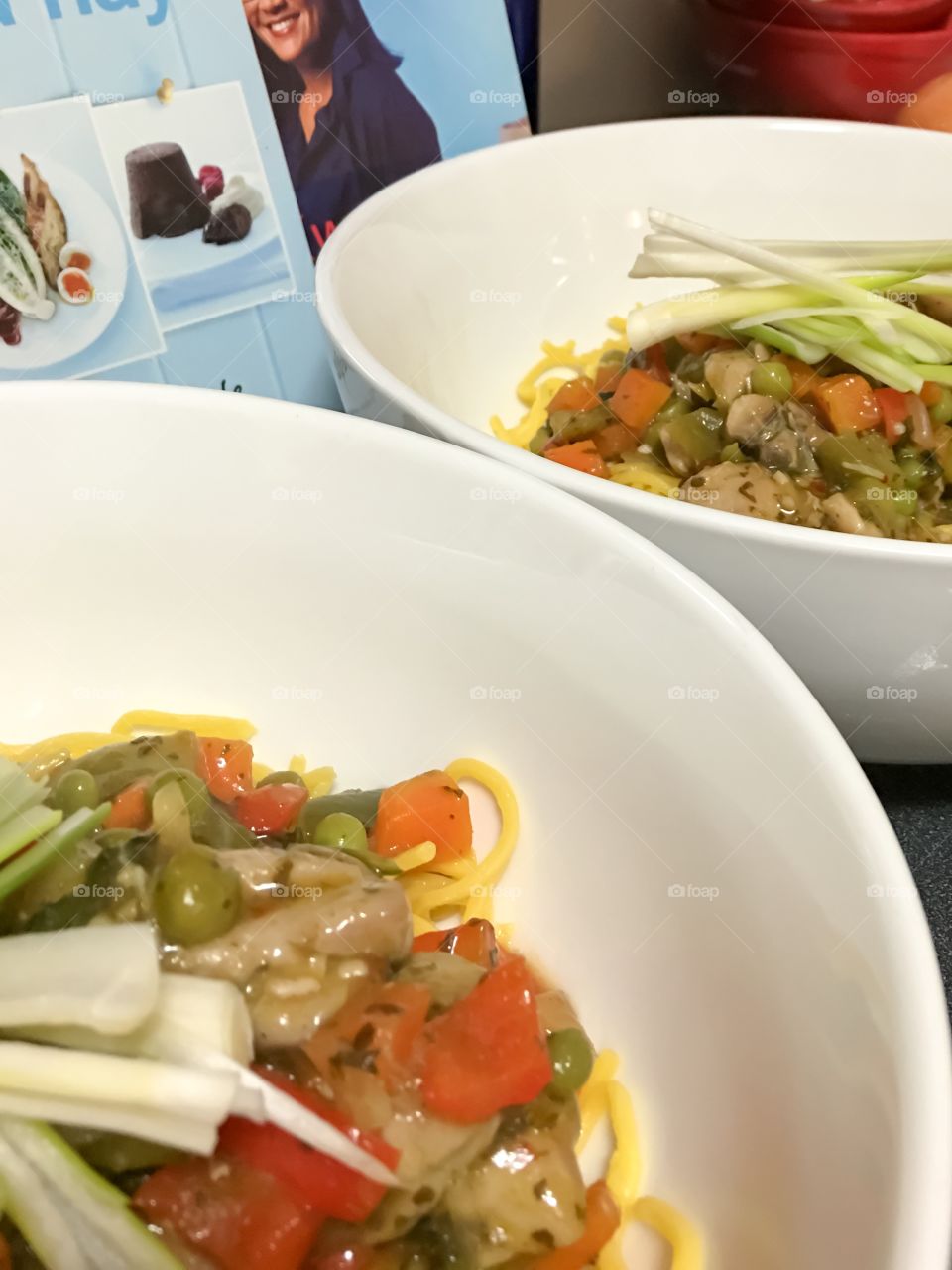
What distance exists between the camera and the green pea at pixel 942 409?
1.90 m

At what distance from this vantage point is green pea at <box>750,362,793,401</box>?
1881 mm

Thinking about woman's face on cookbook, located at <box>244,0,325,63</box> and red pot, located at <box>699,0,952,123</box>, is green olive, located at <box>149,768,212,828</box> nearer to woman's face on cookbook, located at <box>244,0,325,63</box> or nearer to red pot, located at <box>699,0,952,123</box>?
woman's face on cookbook, located at <box>244,0,325,63</box>

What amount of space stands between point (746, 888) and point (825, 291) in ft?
4.41

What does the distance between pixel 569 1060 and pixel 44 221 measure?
67.0 inches

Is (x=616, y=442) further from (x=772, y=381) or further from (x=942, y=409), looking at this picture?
(x=942, y=409)

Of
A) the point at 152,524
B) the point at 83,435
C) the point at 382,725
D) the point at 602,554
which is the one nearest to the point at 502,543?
the point at 602,554

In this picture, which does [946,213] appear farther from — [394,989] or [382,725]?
[394,989]

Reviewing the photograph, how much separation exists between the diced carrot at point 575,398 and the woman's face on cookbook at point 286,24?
2.74ft

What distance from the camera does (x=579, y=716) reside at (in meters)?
1.28

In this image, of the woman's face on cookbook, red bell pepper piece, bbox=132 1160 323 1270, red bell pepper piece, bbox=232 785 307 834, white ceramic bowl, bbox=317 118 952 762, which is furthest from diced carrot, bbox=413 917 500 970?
the woman's face on cookbook

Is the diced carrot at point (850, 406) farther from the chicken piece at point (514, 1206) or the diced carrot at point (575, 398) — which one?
the chicken piece at point (514, 1206)

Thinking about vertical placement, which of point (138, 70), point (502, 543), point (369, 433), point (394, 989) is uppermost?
point (138, 70)

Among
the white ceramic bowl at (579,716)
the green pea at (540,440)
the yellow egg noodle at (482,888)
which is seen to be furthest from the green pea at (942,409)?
the yellow egg noodle at (482,888)

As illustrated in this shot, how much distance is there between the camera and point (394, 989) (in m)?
1.04
